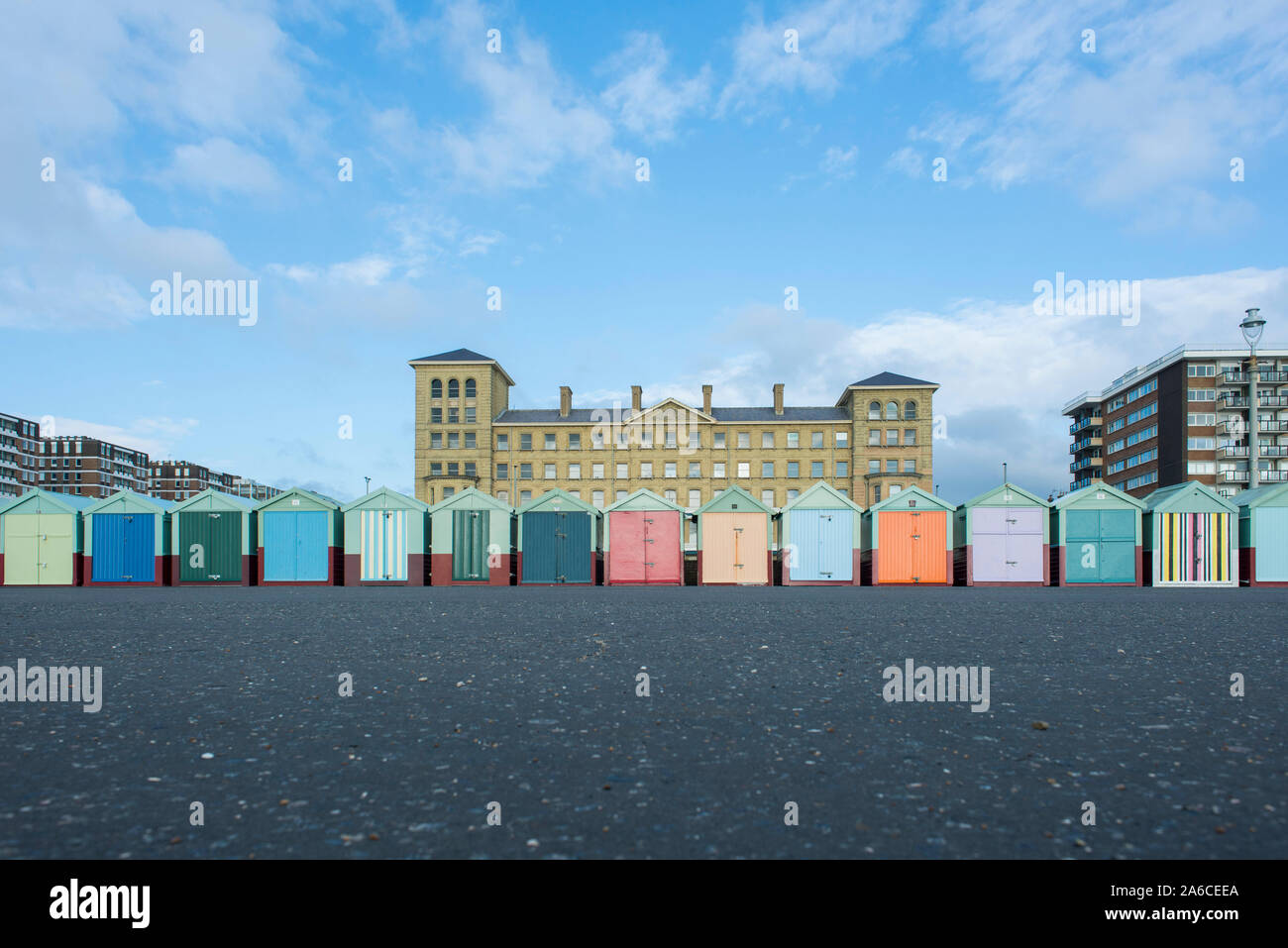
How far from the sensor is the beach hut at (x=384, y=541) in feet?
100

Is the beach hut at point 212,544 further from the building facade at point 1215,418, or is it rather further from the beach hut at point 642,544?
the building facade at point 1215,418

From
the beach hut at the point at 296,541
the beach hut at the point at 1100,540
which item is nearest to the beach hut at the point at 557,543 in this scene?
the beach hut at the point at 296,541

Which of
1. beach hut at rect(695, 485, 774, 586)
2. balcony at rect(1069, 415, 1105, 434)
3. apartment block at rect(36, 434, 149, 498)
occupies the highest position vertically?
balcony at rect(1069, 415, 1105, 434)

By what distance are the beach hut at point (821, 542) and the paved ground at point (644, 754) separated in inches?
803

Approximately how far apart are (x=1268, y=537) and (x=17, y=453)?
6329 inches

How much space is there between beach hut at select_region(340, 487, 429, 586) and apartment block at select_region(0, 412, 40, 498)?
122 metres

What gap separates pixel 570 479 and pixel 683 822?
66239 mm

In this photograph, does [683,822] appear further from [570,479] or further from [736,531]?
[570,479]

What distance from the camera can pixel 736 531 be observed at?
1203 inches

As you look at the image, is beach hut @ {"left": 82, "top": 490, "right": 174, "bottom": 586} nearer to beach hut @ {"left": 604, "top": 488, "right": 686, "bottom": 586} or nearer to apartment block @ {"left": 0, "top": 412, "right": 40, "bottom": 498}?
beach hut @ {"left": 604, "top": 488, "right": 686, "bottom": 586}

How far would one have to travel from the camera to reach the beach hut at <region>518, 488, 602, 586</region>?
30422mm

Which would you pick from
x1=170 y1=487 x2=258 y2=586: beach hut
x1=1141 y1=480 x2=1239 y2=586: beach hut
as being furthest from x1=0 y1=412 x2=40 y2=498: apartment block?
x1=1141 y1=480 x2=1239 y2=586: beach hut

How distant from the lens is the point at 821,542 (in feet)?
98.6

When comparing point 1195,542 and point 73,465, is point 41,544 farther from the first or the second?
point 73,465
